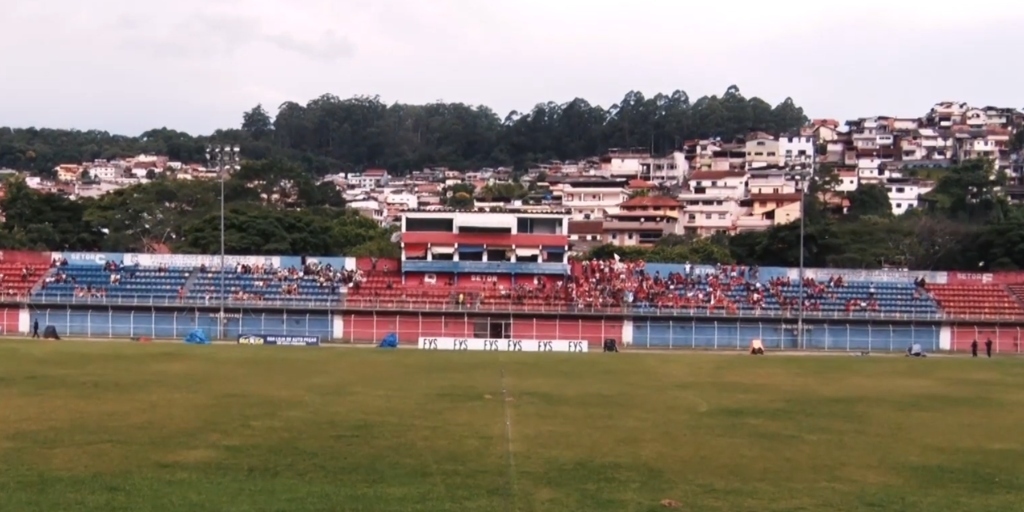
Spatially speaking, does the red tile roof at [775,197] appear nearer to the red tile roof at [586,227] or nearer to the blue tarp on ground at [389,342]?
the red tile roof at [586,227]

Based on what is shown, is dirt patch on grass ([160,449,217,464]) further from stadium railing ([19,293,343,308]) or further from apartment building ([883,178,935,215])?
apartment building ([883,178,935,215])

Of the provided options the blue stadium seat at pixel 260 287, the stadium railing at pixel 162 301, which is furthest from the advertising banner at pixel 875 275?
the stadium railing at pixel 162 301

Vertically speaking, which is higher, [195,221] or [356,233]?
[195,221]

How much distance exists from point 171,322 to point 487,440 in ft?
135

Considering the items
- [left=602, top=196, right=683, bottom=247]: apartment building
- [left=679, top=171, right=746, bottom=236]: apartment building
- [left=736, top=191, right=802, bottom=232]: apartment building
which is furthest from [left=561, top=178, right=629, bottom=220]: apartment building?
[left=736, top=191, right=802, bottom=232]: apartment building

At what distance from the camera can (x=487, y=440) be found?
19.5 meters

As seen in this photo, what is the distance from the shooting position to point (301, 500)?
14305 millimetres

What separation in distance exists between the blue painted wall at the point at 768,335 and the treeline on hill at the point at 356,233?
20936 millimetres

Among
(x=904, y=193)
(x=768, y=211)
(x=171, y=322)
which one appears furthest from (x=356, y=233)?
(x=904, y=193)

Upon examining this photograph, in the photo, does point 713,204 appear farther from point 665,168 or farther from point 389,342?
point 389,342

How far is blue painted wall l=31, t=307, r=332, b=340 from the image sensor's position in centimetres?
5572

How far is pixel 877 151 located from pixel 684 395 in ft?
460

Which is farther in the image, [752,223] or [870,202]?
[752,223]

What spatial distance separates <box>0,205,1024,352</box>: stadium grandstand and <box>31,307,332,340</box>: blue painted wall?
6cm
